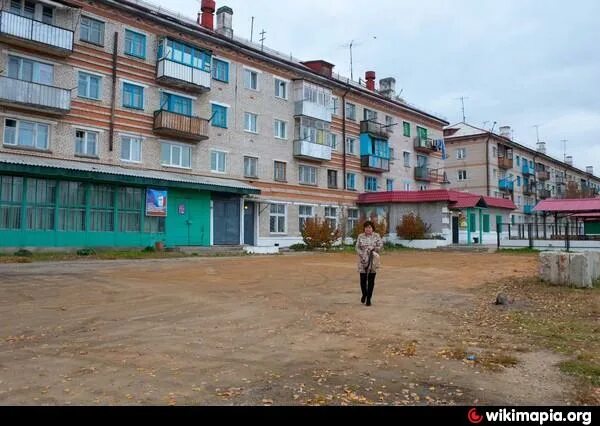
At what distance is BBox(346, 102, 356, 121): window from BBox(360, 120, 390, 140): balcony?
0.95m

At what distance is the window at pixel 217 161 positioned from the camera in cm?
3123

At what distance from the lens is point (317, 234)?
32625mm

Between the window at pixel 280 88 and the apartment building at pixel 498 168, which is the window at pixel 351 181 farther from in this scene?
the apartment building at pixel 498 168

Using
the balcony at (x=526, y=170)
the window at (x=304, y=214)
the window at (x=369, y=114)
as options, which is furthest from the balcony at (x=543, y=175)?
the window at (x=304, y=214)

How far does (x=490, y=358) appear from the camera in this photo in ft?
20.1

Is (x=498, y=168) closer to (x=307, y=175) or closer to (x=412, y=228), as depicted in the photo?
(x=412, y=228)

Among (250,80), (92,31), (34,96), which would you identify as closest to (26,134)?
(34,96)

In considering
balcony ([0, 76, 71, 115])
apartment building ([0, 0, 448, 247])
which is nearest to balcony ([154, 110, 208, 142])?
apartment building ([0, 0, 448, 247])

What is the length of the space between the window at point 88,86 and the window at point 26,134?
2548 mm

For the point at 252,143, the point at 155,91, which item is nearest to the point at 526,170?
the point at 252,143

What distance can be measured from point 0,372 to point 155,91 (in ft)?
81.5

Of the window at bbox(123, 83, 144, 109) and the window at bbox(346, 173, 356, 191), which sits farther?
the window at bbox(346, 173, 356, 191)

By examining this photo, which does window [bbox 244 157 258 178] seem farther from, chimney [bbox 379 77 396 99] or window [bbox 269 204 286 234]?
chimney [bbox 379 77 396 99]

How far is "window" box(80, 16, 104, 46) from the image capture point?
25.4 metres
